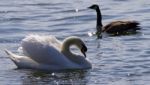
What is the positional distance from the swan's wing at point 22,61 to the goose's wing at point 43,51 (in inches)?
4.6

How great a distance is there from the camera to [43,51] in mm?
14562

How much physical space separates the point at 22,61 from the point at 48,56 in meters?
0.57

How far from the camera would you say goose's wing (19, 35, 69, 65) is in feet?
47.7

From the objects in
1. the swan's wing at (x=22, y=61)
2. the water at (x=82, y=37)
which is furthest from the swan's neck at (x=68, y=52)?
the swan's wing at (x=22, y=61)

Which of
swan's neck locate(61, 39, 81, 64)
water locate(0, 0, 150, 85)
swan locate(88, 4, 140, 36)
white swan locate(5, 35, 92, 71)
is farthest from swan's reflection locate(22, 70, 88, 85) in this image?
swan locate(88, 4, 140, 36)

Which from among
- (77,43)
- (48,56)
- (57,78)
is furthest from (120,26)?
(57,78)

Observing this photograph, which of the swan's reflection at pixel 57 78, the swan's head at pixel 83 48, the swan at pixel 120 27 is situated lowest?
the swan at pixel 120 27

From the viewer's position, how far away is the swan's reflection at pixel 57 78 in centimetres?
1327

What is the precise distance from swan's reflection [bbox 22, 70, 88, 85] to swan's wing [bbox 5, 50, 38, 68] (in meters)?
0.30

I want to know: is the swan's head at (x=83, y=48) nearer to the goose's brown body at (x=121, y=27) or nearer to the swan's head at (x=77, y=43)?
the swan's head at (x=77, y=43)

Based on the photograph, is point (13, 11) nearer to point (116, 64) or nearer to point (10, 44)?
point (10, 44)

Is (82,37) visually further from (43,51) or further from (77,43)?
(43,51)

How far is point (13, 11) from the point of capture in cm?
2230

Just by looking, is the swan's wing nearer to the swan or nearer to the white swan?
the white swan
